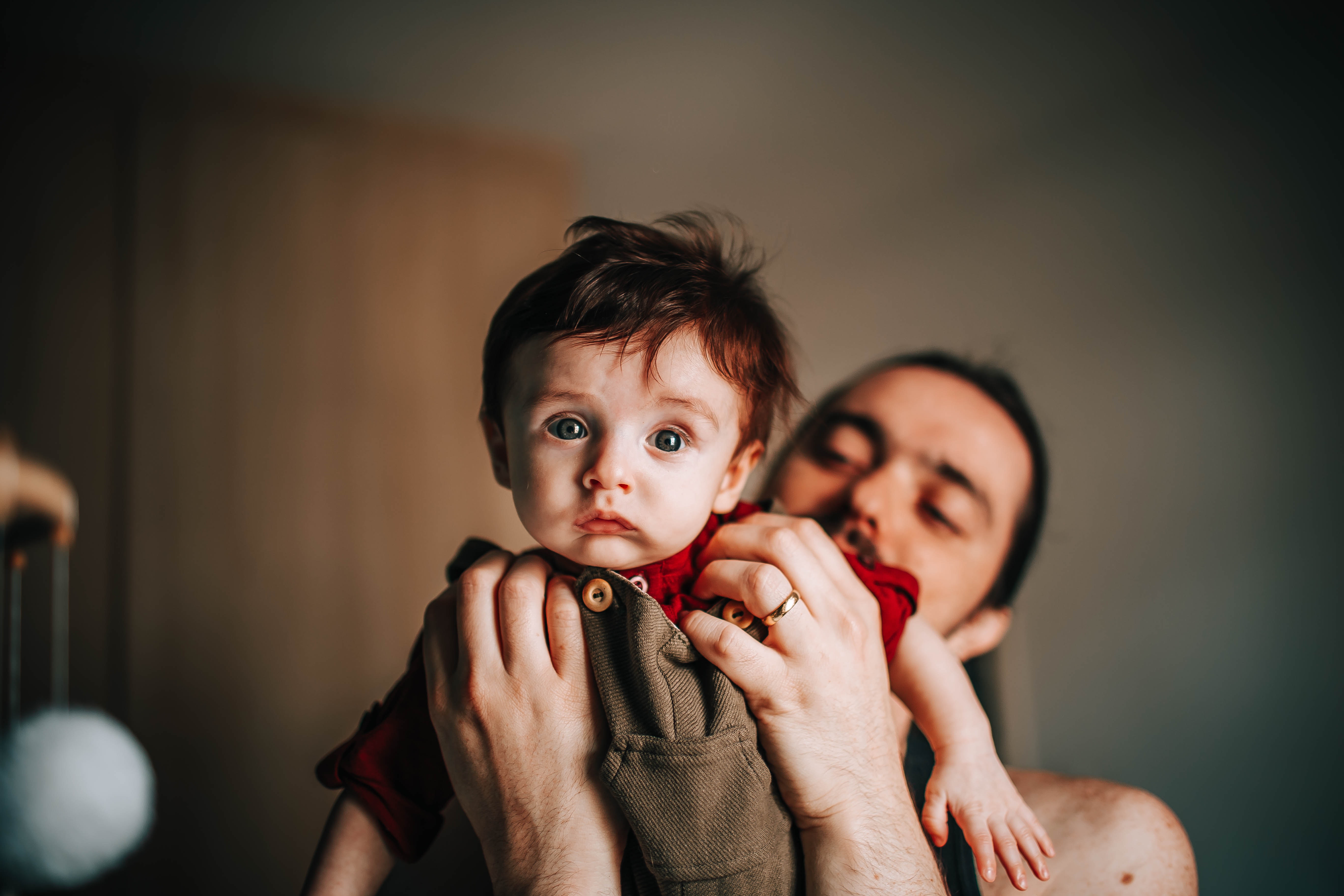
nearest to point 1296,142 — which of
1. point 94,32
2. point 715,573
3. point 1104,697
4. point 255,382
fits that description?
point 1104,697

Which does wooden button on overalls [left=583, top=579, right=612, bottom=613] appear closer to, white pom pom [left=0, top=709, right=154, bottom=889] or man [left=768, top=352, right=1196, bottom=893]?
man [left=768, top=352, right=1196, bottom=893]

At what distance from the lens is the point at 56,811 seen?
2.43ft

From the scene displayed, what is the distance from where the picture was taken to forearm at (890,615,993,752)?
678 millimetres

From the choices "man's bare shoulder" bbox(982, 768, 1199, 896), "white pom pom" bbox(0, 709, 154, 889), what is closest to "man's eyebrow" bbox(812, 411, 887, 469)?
"man's bare shoulder" bbox(982, 768, 1199, 896)

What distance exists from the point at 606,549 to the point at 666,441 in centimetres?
11

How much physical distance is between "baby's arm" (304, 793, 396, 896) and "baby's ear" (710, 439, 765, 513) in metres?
0.46

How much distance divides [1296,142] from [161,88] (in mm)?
1853

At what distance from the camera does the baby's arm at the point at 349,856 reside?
1.97 feet

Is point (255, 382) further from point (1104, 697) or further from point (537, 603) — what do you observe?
point (1104, 697)

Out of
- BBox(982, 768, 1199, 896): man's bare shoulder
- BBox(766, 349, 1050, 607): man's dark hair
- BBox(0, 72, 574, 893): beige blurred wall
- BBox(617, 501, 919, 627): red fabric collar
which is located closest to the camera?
BBox(617, 501, 919, 627): red fabric collar

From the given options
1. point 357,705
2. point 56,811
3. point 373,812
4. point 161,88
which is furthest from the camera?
point 357,705

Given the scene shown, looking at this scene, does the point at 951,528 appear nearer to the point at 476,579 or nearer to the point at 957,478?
the point at 957,478

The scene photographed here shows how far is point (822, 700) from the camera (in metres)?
0.62

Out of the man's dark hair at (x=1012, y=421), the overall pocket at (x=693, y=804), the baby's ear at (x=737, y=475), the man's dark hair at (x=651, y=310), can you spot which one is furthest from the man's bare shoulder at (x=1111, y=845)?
the man's dark hair at (x=651, y=310)
